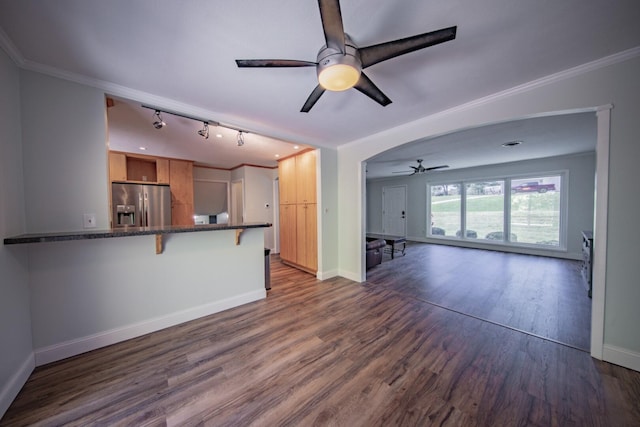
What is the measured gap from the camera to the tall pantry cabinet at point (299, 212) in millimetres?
3980

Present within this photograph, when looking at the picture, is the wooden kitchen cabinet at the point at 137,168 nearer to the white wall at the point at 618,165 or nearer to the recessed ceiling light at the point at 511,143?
the white wall at the point at 618,165

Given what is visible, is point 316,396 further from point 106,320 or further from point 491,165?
point 491,165

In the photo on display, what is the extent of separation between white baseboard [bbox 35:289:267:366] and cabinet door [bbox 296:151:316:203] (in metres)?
2.03

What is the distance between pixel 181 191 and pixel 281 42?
14.8 ft

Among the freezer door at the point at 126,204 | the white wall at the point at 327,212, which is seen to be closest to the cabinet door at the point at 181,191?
the freezer door at the point at 126,204

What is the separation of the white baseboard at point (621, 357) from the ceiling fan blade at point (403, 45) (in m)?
2.71

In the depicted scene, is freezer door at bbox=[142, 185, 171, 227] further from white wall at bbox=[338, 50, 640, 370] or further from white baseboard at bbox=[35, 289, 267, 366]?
white wall at bbox=[338, 50, 640, 370]

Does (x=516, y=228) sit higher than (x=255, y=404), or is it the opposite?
(x=516, y=228)

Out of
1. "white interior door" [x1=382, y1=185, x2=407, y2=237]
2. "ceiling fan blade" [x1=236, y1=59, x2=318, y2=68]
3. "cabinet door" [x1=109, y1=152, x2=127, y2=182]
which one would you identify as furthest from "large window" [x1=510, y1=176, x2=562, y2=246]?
"cabinet door" [x1=109, y1=152, x2=127, y2=182]

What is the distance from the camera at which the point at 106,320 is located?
77.9 inches

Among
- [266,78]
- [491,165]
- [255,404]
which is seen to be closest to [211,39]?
[266,78]

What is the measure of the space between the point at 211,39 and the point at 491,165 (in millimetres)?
7289

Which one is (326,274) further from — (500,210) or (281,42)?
(500,210)

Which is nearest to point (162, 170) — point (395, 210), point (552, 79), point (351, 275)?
point (351, 275)
